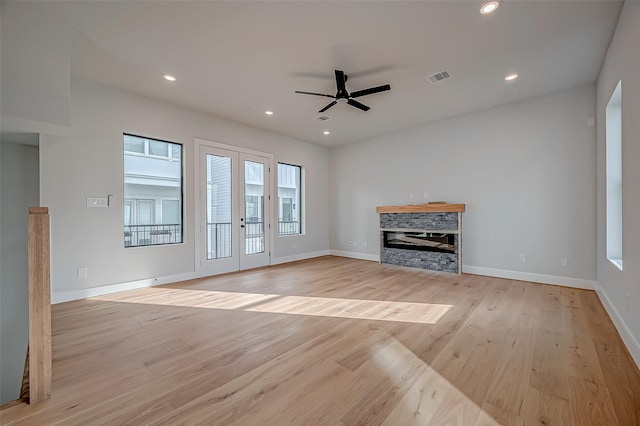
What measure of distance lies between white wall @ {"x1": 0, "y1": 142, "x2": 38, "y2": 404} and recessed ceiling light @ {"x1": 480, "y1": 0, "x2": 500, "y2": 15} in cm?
535

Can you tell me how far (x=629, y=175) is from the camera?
7.38ft

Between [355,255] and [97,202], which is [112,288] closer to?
[97,202]

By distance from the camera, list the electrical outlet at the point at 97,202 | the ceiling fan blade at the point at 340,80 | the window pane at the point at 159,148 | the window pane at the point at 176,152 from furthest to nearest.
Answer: the window pane at the point at 176,152 → the window pane at the point at 159,148 → the electrical outlet at the point at 97,202 → the ceiling fan blade at the point at 340,80

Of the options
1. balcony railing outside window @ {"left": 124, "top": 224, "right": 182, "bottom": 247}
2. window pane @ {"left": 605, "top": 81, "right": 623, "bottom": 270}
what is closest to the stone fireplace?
window pane @ {"left": 605, "top": 81, "right": 623, "bottom": 270}

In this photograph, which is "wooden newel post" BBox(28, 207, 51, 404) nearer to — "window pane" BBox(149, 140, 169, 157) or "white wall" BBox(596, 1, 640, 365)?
"window pane" BBox(149, 140, 169, 157)

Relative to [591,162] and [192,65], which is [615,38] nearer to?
[591,162]

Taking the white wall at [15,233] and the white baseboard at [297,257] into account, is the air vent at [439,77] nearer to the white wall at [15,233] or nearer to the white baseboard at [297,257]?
the white baseboard at [297,257]

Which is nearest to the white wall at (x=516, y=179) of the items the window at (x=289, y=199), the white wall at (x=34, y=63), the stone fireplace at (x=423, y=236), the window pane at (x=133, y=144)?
the stone fireplace at (x=423, y=236)

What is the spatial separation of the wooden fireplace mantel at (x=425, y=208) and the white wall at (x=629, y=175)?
222cm

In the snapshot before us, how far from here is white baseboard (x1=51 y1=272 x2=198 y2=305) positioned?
3.50 meters

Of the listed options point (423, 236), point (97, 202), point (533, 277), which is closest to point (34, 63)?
Answer: point (97, 202)

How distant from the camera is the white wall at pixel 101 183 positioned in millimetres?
3518

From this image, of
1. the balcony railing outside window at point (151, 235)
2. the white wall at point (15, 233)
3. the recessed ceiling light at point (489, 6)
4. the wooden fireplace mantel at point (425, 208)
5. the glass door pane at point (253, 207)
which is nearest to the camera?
the recessed ceiling light at point (489, 6)

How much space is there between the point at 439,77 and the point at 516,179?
230cm
